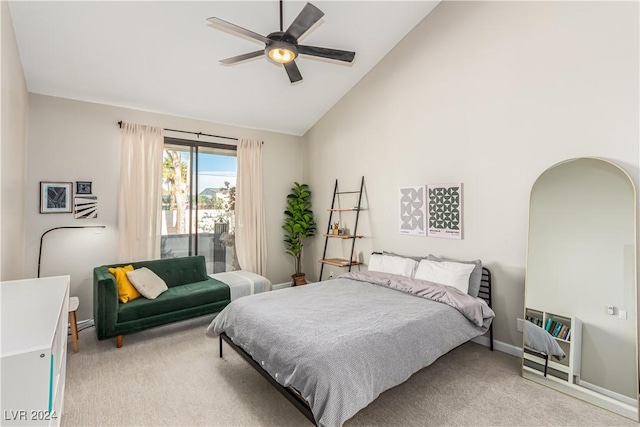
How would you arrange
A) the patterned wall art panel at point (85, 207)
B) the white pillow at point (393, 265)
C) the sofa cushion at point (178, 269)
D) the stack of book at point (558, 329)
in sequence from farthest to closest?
the sofa cushion at point (178, 269)
the patterned wall art panel at point (85, 207)
the white pillow at point (393, 265)
the stack of book at point (558, 329)

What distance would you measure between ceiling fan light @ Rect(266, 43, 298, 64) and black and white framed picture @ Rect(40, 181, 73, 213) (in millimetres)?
3037

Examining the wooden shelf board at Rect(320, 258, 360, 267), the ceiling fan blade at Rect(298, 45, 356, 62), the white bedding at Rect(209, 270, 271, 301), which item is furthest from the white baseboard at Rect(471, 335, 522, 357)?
the ceiling fan blade at Rect(298, 45, 356, 62)

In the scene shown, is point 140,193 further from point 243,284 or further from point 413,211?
point 413,211

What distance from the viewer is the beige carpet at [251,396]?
209 centimetres

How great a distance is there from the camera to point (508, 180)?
3100mm

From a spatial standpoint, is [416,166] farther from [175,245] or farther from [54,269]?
[54,269]

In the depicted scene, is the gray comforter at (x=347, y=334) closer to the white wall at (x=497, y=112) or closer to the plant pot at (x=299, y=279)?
the white wall at (x=497, y=112)

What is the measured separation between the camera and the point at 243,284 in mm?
4129

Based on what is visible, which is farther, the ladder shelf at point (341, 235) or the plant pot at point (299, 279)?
the plant pot at point (299, 279)

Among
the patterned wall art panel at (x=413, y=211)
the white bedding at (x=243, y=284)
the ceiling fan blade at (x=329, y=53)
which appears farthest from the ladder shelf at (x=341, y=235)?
the ceiling fan blade at (x=329, y=53)

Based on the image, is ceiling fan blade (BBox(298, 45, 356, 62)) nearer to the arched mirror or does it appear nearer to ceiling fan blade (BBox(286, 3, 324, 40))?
ceiling fan blade (BBox(286, 3, 324, 40))

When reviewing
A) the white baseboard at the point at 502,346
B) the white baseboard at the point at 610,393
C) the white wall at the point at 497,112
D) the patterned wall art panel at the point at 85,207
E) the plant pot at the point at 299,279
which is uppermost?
the white wall at the point at 497,112

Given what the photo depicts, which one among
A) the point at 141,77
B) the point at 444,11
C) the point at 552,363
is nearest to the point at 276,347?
the point at 552,363

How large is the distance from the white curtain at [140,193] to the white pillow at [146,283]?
538 mm
